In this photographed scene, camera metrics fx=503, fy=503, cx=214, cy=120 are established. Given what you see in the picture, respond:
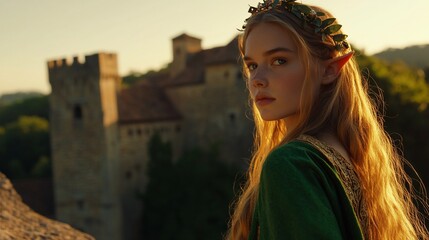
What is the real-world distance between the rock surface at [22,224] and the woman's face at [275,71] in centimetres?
243

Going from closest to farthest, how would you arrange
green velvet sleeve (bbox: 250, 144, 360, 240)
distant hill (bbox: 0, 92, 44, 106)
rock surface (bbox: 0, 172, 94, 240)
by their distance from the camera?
green velvet sleeve (bbox: 250, 144, 360, 240), rock surface (bbox: 0, 172, 94, 240), distant hill (bbox: 0, 92, 44, 106)

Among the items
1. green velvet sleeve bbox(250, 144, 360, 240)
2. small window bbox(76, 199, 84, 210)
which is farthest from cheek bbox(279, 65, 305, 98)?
small window bbox(76, 199, 84, 210)

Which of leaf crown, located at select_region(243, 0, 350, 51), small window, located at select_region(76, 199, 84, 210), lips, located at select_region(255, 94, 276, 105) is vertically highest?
leaf crown, located at select_region(243, 0, 350, 51)

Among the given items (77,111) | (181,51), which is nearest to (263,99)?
(77,111)

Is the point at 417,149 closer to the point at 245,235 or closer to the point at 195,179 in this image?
the point at 195,179

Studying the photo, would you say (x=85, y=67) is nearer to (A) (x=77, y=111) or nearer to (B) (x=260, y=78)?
(A) (x=77, y=111)

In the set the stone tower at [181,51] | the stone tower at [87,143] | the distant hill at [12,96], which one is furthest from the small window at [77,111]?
the distant hill at [12,96]

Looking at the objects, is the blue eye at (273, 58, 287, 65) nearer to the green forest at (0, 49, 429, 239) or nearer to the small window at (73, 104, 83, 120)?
the green forest at (0, 49, 429, 239)

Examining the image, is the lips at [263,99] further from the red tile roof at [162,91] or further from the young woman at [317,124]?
the red tile roof at [162,91]

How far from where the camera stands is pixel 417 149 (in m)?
23.1

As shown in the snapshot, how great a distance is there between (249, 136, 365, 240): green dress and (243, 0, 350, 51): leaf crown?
45 centimetres

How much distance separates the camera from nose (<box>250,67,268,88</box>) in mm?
1790

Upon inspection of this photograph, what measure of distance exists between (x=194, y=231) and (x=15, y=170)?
1803cm

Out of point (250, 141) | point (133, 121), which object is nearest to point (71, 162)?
point (133, 121)
